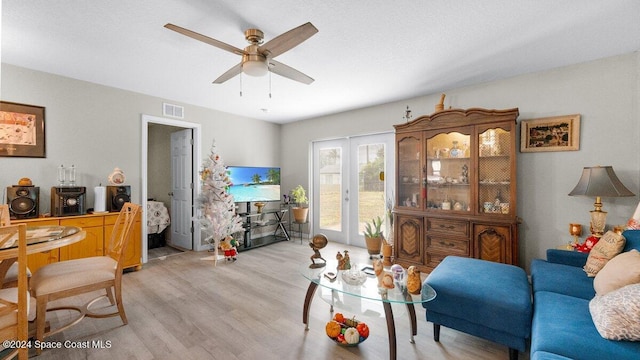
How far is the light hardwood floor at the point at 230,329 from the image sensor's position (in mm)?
1912

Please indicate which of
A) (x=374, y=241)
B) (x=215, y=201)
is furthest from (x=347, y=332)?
(x=215, y=201)

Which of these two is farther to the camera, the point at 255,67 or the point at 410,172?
the point at 410,172

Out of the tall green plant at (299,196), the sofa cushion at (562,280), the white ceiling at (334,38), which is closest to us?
the sofa cushion at (562,280)

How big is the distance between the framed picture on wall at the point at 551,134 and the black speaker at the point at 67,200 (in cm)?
542

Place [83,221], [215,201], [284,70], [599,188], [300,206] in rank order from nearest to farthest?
[284,70], [599,188], [83,221], [215,201], [300,206]

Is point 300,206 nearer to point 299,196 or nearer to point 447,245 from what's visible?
point 299,196

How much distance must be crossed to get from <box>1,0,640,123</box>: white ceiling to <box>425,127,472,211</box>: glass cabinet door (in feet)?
2.53

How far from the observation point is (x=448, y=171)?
11.5 feet

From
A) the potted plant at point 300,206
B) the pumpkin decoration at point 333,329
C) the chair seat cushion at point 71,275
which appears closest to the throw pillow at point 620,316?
the pumpkin decoration at point 333,329

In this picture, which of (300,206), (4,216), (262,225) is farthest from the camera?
(300,206)

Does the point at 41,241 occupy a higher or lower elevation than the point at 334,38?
lower

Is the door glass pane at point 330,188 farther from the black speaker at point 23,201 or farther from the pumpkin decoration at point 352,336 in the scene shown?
the black speaker at point 23,201

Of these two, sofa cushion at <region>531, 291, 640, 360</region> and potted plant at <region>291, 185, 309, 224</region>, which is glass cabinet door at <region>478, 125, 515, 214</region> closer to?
sofa cushion at <region>531, 291, 640, 360</region>

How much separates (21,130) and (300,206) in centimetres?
406
